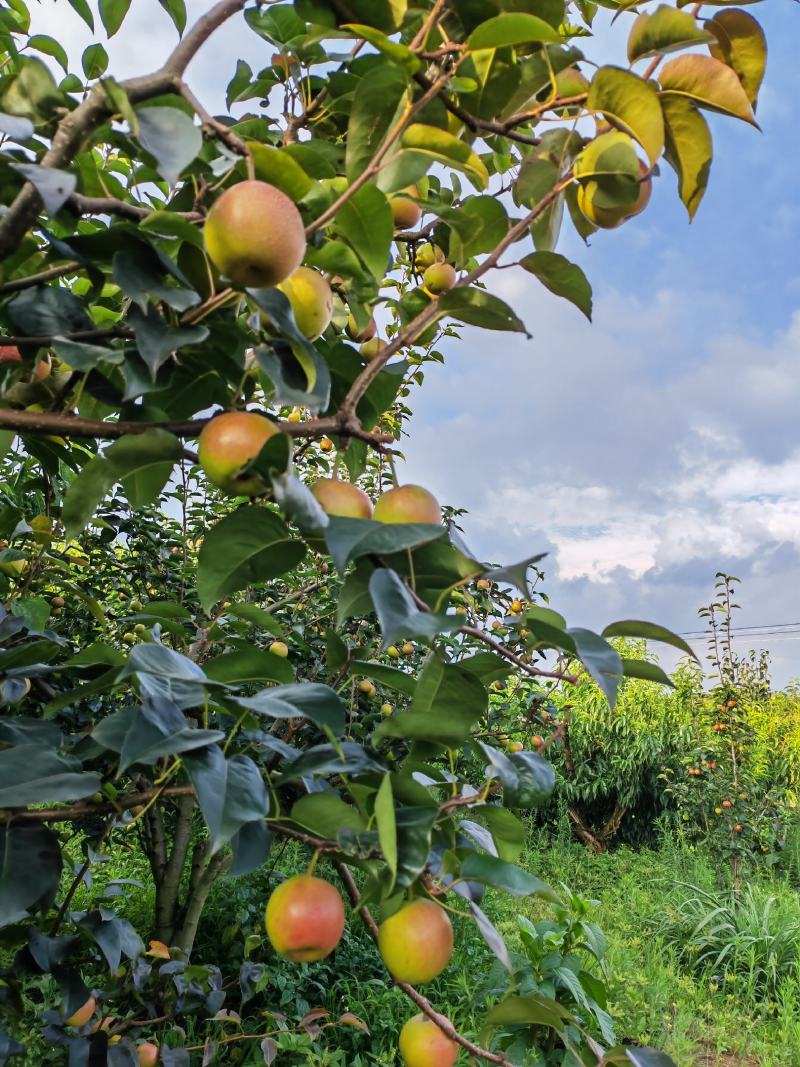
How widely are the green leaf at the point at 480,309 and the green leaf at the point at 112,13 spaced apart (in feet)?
2.19

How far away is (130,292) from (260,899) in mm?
3129

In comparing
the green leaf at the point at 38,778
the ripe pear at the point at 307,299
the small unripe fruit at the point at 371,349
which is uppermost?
the small unripe fruit at the point at 371,349

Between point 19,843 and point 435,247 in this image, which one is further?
point 435,247

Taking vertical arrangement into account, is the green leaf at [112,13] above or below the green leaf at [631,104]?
above

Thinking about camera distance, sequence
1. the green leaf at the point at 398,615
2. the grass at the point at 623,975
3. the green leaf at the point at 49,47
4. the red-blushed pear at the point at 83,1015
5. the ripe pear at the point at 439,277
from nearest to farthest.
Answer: the green leaf at the point at 398,615 < the ripe pear at the point at 439,277 < the green leaf at the point at 49,47 < the red-blushed pear at the point at 83,1015 < the grass at the point at 623,975

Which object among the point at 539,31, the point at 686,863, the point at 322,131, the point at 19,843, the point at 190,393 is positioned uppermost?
the point at 322,131

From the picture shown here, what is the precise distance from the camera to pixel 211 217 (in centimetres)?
62

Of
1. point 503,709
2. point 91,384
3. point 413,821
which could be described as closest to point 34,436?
point 91,384

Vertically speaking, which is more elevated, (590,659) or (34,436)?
(34,436)

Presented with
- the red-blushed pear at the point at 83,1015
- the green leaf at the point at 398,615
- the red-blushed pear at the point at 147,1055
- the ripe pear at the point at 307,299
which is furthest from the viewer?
the red-blushed pear at the point at 147,1055

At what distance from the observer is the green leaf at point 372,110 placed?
0.64m

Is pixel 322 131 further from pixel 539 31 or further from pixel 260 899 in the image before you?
pixel 260 899

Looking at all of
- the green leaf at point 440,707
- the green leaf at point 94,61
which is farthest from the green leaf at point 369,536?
the green leaf at point 94,61

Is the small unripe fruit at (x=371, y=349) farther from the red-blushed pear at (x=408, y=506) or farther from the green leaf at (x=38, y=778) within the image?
the green leaf at (x=38, y=778)
